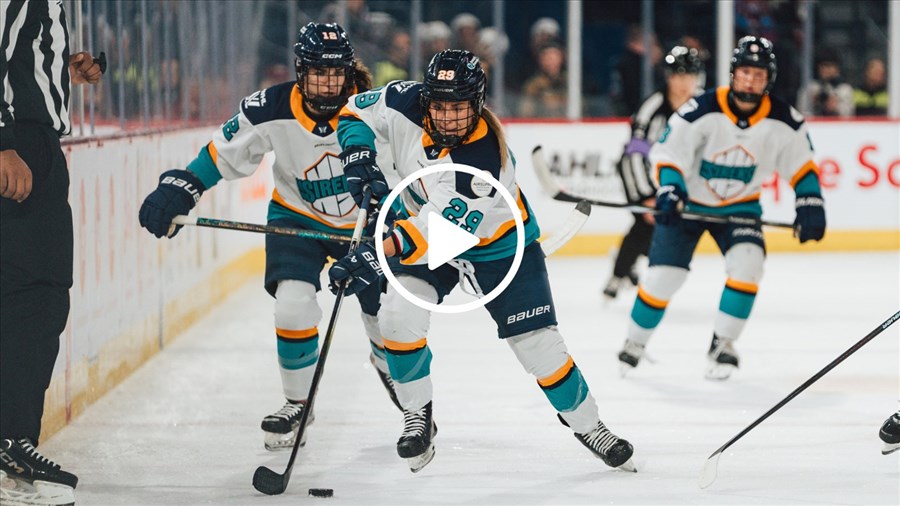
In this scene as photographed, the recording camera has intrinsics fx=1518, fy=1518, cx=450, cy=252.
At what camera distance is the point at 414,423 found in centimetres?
338

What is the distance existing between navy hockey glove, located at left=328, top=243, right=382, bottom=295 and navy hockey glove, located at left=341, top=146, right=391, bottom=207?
149mm

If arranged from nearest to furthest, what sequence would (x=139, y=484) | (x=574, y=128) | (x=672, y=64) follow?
(x=139, y=484) < (x=672, y=64) < (x=574, y=128)

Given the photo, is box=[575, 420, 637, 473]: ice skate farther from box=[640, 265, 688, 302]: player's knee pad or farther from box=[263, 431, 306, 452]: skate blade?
box=[640, 265, 688, 302]: player's knee pad

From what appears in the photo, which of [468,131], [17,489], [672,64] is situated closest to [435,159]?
[468,131]

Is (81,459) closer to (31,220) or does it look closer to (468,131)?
(31,220)

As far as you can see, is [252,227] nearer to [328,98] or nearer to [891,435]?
[328,98]

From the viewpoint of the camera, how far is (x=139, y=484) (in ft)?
11.1

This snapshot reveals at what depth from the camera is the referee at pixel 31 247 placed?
10.1ft

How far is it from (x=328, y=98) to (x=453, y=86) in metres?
0.62

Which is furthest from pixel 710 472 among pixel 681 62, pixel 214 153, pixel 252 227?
pixel 681 62

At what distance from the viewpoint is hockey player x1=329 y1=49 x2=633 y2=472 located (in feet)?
10.5

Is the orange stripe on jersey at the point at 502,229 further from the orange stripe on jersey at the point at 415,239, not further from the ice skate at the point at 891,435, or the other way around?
the ice skate at the point at 891,435

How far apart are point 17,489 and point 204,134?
12.2 ft
